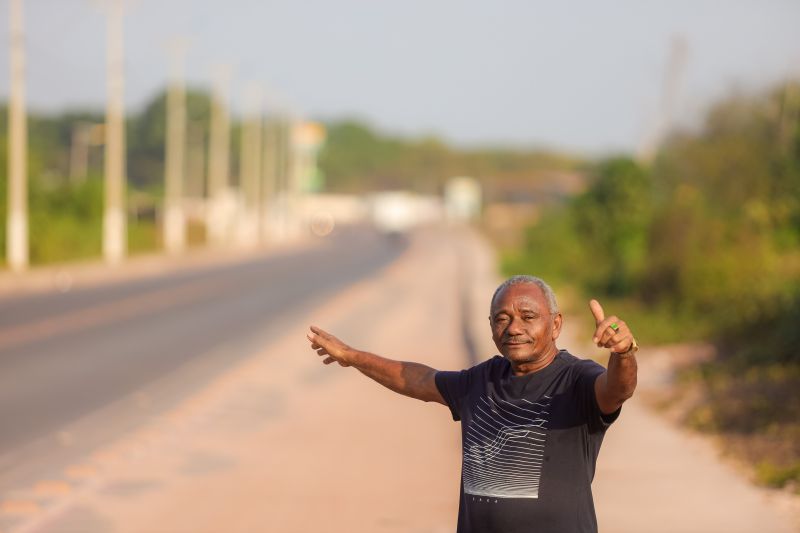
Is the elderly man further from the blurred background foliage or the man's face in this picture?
the blurred background foliage

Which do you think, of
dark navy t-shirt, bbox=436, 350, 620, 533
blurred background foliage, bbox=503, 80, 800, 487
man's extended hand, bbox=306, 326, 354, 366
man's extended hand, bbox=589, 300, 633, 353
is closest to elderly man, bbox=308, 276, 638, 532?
dark navy t-shirt, bbox=436, 350, 620, 533

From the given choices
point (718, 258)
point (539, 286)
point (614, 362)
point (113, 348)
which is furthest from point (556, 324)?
point (718, 258)

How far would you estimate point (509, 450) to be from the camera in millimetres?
3729

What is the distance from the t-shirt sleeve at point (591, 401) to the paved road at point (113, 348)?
20.1ft

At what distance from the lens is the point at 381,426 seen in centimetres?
1191

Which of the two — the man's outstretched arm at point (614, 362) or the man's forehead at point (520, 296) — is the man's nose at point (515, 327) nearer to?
the man's forehead at point (520, 296)

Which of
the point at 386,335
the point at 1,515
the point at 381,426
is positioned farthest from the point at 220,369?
the point at 1,515

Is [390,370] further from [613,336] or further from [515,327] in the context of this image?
[613,336]

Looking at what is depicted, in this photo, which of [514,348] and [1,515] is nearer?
[514,348]

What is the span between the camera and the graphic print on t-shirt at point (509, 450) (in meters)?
3.70

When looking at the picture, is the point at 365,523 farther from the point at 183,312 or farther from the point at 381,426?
the point at 183,312

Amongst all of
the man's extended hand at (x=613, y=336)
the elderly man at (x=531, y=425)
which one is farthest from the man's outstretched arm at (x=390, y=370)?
the man's extended hand at (x=613, y=336)

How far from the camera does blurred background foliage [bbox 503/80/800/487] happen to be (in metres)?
12.1

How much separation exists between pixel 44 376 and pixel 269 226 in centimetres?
7575
